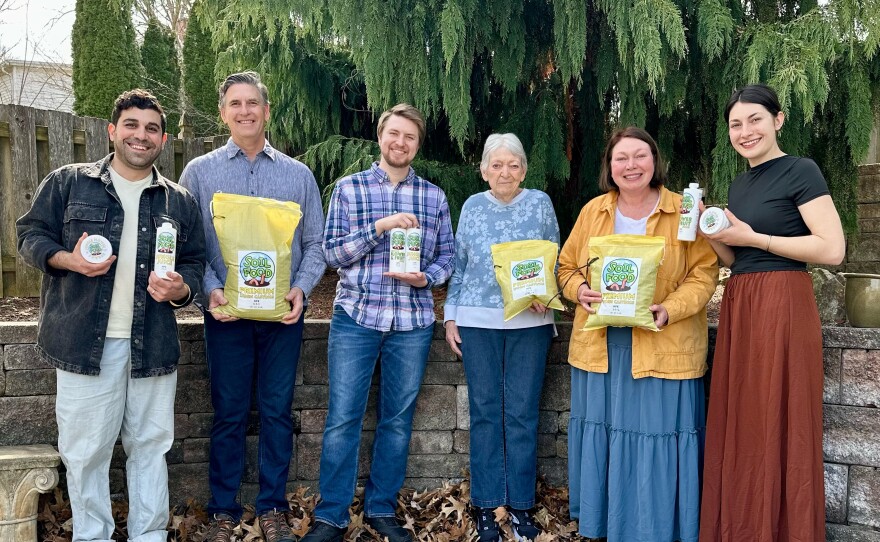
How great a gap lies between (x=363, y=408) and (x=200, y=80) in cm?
926

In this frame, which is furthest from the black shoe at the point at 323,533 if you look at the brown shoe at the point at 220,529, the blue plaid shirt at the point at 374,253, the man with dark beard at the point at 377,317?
the blue plaid shirt at the point at 374,253

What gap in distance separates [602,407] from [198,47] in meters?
9.87

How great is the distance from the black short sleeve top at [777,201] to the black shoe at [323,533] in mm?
2147

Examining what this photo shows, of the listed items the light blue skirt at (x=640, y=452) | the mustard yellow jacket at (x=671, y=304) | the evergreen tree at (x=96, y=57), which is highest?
the evergreen tree at (x=96, y=57)

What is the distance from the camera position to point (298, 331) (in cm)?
324

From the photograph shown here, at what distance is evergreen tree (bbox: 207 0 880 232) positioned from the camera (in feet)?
11.4

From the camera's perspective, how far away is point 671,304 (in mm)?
2879

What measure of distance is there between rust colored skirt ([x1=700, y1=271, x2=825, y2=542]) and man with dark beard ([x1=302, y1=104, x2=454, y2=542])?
53.1 inches

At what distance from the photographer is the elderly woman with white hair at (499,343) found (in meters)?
3.22

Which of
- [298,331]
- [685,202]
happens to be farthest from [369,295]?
[685,202]

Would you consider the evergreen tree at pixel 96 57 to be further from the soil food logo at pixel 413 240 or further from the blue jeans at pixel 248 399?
the soil food logo at pixel 413 240

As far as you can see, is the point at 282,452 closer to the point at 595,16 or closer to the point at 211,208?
the point at 211,208

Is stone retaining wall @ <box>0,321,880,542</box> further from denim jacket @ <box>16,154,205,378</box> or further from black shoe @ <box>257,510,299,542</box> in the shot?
denim jacket @ <box>16,154,205,378</box>

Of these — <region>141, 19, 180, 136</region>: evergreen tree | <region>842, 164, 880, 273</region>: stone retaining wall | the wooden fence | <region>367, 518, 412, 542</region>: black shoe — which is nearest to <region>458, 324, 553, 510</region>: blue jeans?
<region>367, 518, 412, 542</region>: black shoe
